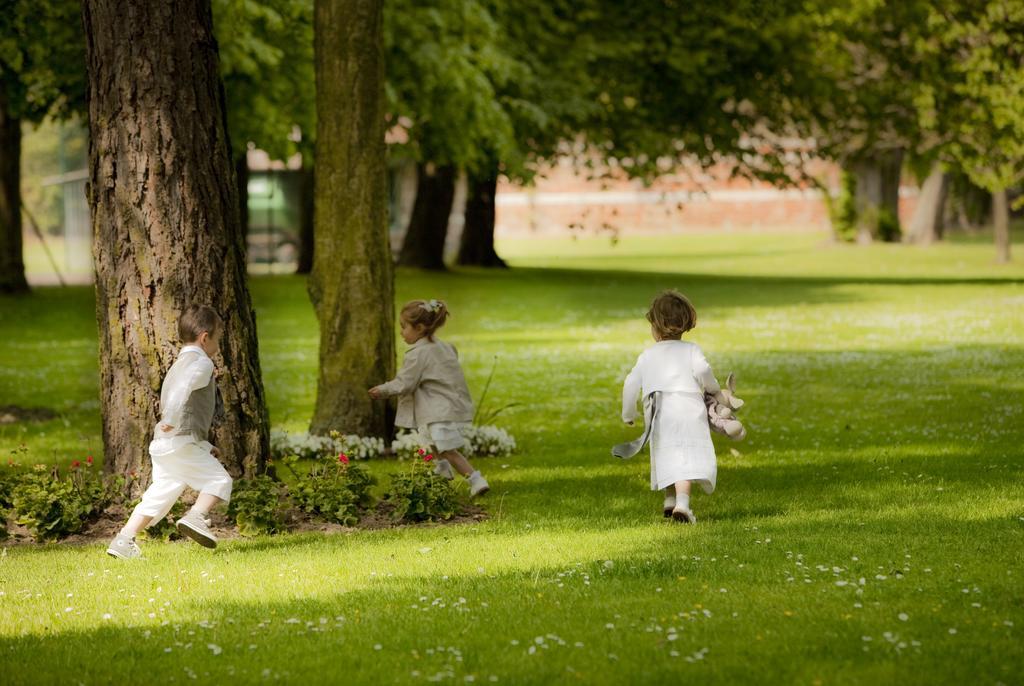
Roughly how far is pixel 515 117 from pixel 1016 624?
76.1ft

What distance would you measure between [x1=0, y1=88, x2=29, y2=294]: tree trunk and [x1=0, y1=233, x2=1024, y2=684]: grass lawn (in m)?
14.9

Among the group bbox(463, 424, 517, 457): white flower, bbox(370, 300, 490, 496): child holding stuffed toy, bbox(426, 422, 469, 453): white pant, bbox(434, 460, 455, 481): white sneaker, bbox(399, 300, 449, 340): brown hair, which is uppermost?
bbox(399, 300, 449, 340): brown hair

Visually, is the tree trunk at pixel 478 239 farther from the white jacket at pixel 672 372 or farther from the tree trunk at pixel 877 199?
the white jacket at pixel 672 372

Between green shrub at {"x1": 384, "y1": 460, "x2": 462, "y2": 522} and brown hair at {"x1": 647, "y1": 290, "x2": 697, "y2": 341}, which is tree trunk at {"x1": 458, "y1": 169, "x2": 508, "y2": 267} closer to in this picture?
green shrub at {"x1": 384, "y1": 460, "x2": 462, "y2": 522}

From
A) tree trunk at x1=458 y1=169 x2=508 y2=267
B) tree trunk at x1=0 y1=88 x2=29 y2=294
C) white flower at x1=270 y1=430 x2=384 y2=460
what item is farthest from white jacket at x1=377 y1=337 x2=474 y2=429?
tree trunk at x1=458 y1=169 x2=508 y2=267

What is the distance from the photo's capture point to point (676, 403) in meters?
8.77

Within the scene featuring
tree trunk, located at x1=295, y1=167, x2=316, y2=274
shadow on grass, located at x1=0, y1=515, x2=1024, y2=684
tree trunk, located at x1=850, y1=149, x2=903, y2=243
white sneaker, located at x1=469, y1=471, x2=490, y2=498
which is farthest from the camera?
tree trunk, located at x1=850, y1=149, x2=903, y2=243

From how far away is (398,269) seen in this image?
38.3m

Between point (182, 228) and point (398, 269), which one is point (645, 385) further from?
point (398, 269)

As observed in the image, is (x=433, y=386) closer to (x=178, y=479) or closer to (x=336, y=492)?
(x=336, y=492)

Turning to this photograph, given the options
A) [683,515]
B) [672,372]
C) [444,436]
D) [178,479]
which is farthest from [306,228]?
[178,479]

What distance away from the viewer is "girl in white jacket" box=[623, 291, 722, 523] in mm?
8664

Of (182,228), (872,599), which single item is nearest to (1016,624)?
(872,599)

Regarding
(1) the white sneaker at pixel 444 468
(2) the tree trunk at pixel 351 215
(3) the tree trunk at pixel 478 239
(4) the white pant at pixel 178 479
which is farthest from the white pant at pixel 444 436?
(3) the tree trunk at pixel 478 239
